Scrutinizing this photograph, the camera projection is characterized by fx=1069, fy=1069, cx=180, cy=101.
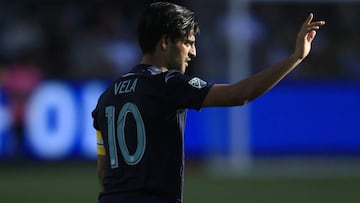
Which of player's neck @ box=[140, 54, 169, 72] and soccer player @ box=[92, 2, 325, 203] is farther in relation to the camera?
player's neck @ box=[140, 54, 169, 72]

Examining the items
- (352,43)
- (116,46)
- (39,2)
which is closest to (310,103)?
(352,43)

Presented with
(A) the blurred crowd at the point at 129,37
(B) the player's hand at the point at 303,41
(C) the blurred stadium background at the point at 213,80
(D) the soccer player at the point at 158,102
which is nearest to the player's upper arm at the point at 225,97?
(D) the soccer player at the point at 158,102

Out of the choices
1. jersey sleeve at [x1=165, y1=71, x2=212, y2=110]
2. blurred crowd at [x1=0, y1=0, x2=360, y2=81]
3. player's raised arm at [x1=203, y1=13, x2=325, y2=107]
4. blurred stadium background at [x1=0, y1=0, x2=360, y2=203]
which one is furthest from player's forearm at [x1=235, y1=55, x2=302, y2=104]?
blurred crowd at [x1=0, y1=0, x2=360, y2=81]

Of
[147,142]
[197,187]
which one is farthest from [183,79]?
[197,187]

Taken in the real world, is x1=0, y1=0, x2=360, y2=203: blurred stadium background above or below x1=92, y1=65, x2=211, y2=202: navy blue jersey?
above

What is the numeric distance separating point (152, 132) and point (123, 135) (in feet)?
0.51

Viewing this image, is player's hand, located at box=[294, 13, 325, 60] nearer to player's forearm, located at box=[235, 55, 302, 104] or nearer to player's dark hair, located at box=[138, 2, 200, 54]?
player's forearm, located at box=[235, 55, 302, 104]

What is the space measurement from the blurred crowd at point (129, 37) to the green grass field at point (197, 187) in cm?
194

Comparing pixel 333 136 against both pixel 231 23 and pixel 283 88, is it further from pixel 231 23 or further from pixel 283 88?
pixel 231 23

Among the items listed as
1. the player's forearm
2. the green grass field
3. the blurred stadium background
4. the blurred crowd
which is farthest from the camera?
the blurred crowd

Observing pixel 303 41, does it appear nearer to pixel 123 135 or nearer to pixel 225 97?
pixel 225 97

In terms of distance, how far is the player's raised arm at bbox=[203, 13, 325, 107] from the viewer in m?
5.01

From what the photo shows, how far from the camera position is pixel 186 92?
16.8 ft

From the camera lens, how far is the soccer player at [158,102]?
200 inches
